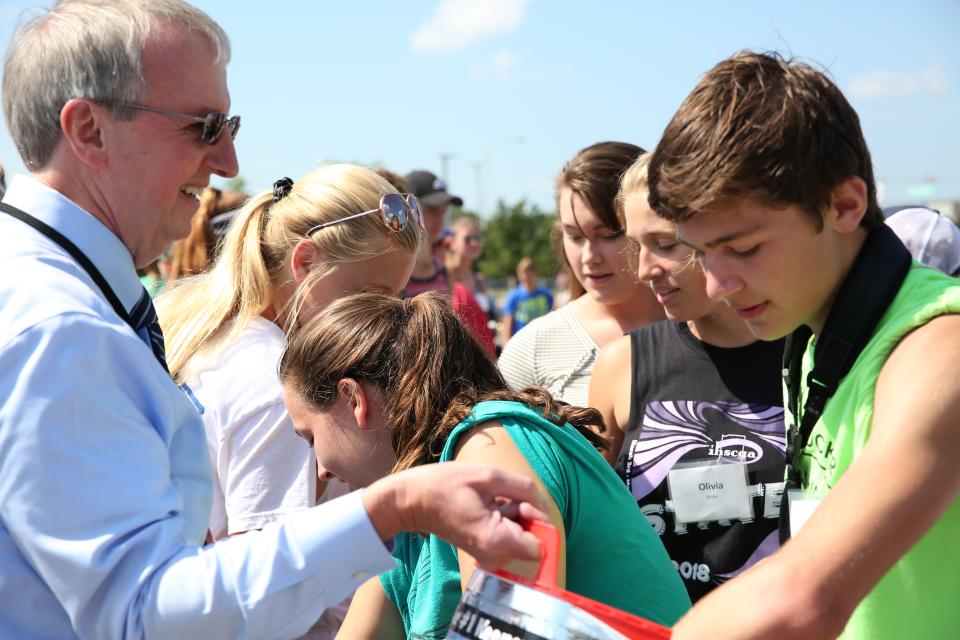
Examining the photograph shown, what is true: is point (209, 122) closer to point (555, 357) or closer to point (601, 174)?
point (601, 174)

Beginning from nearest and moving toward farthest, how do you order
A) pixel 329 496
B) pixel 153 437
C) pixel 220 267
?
pixel 153 437 < pixel 329 496 < pixel 220 267

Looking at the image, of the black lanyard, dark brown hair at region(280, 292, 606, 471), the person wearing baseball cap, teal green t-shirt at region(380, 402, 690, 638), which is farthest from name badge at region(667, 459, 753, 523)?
the person wearing baseball cap

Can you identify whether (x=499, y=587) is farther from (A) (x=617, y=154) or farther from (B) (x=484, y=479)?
(A) (x=617, y=154)

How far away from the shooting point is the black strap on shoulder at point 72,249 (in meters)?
1.55

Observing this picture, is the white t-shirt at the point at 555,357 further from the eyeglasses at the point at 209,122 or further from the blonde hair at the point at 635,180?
the eyeglasses at the point at 209,122

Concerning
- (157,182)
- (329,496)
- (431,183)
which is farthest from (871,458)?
(431,183)

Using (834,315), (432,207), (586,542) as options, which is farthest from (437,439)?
(432,207)

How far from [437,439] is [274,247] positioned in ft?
4.09

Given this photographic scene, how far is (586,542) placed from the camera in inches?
71.9

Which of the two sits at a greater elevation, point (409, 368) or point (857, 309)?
point (857, 309)

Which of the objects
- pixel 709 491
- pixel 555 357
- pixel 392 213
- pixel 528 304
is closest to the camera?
pixel 709 491

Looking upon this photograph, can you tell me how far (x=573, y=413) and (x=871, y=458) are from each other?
0.92 m

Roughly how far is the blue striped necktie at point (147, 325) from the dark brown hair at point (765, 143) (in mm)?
930

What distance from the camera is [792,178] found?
1.42 m
